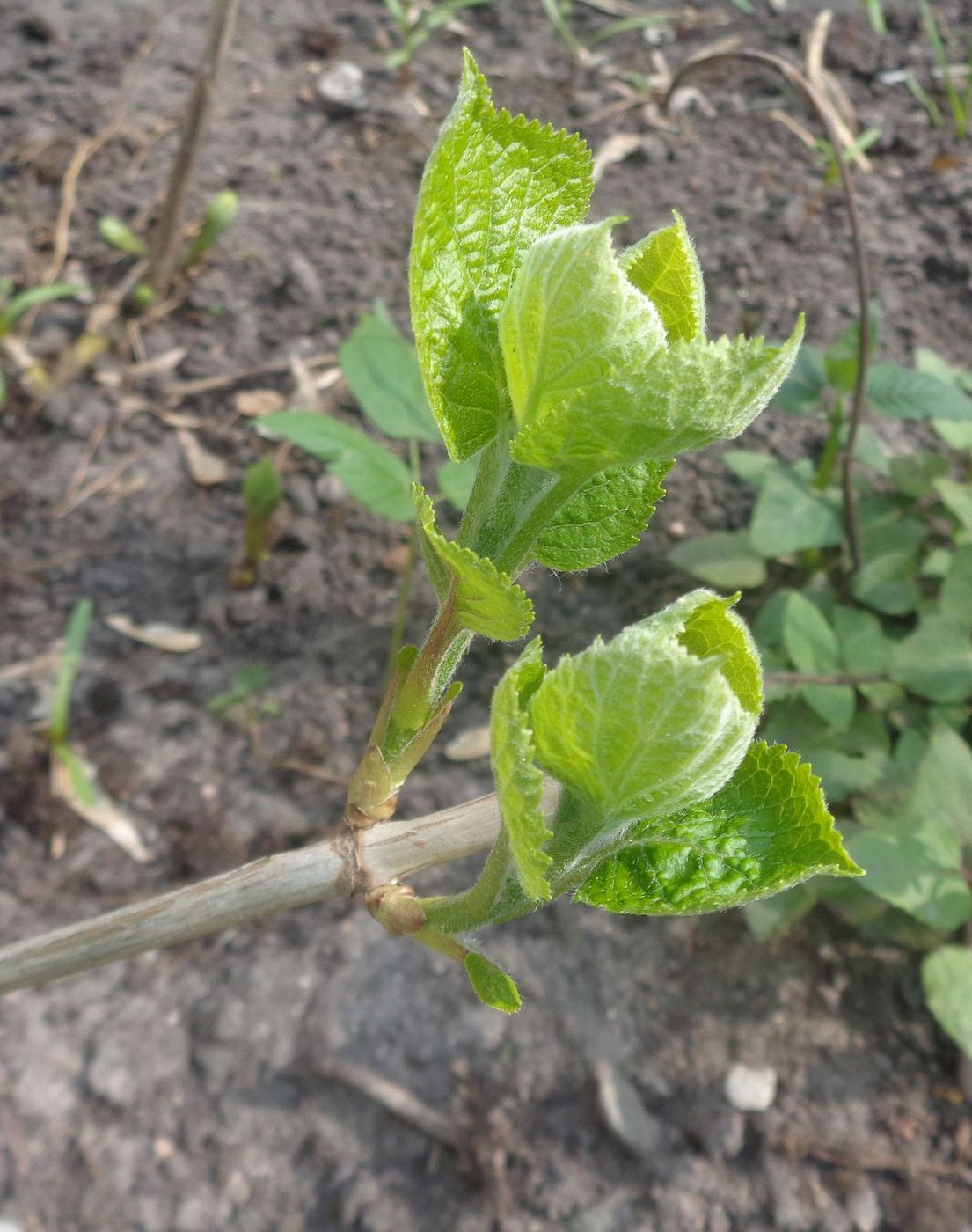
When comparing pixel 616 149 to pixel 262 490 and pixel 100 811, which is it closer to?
pixel 262 490

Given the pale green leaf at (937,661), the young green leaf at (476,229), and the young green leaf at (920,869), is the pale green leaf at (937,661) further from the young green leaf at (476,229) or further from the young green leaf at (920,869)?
the young green leaf at (476,229)

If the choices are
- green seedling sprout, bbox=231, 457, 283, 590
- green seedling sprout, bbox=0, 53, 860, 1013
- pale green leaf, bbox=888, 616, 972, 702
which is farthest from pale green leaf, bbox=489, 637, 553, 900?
green seedling sprout, bbox=231, 457, 283, 590

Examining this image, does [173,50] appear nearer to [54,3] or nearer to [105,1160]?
[54,3]

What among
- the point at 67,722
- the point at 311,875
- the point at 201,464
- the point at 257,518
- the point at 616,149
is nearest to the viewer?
the point at 311,875

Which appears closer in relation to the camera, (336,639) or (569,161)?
(569,161)

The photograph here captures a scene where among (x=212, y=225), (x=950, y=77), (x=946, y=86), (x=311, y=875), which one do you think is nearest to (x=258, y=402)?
(x=212, y=225)

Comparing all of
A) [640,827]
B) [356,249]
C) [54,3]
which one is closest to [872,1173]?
[640,827]
